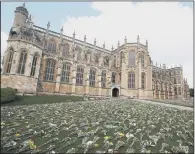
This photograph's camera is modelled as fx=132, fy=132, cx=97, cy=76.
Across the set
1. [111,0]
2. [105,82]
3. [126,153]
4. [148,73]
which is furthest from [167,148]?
[148,73]

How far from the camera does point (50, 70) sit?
28.6 meters

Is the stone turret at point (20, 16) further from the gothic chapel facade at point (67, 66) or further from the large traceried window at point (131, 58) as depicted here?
the large traceried window at point (131, 58)

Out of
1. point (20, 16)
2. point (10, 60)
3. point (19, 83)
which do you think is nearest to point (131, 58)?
point (20, 16)

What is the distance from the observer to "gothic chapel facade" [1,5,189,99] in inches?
853

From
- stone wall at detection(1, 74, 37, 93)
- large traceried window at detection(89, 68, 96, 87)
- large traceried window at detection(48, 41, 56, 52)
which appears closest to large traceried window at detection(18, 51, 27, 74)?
stone wall at detection(1, 74, 37, 93)

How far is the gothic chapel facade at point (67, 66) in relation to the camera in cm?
2166

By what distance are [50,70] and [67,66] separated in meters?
4.09

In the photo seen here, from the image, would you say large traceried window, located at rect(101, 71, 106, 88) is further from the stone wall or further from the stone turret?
the stone turret

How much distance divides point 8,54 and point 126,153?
2406cm

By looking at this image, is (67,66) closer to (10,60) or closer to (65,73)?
(65,73)

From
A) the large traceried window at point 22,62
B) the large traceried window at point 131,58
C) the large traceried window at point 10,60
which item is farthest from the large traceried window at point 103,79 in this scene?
the large traceried window at point 10,60

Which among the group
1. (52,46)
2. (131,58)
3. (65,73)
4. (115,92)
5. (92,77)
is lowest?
(115,92)

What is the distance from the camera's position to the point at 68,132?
16.9ft

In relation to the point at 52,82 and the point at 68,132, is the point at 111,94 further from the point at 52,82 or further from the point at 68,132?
the point at 68,132
